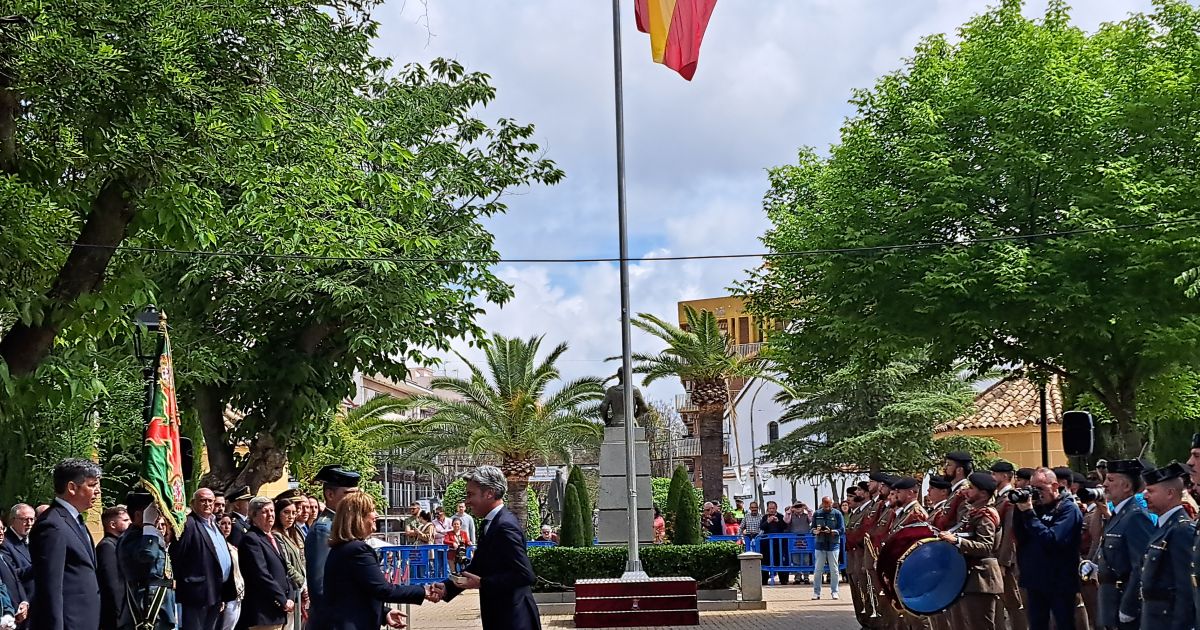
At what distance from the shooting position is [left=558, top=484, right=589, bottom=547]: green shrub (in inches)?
1003

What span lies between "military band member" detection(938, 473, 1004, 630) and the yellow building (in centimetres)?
3288

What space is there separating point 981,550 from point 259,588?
20.0 ft

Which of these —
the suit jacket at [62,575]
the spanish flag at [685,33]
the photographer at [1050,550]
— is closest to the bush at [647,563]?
the spanish flag at [685,33]

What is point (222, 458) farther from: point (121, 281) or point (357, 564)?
point (357, 564)

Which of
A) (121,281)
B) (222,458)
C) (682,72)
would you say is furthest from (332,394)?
(121,281)

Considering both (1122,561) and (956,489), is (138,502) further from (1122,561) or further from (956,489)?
(1122,561)

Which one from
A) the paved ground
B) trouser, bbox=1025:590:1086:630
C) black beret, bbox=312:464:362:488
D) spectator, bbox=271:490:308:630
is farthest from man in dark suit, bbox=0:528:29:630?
the paved ground

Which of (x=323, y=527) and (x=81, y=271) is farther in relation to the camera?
(x=81, y=271)

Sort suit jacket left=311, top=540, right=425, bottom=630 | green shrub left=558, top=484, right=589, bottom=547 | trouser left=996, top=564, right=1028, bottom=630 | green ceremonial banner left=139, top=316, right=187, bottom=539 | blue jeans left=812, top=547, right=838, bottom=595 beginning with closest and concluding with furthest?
suit jacket left=311, top=540, right=425, bottom=630 → green ceremonial banner left=139, top=316, right=187, bottom=539 → trouser left=996, top=564, right=1028, bottom=630 → blue jeans left=812, top=547, right=838, bottom=595 → green shrub left=558, top=484, right=589, bottom=547

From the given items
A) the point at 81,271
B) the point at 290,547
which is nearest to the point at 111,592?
the point at 290,547

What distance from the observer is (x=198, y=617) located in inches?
418

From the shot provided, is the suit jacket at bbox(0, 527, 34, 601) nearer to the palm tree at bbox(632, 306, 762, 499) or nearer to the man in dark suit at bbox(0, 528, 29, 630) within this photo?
the man in dark suit at bbox(0, 528, 29, 630)

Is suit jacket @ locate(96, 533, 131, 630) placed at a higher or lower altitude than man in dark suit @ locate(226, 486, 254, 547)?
lower

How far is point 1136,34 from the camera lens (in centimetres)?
2395
